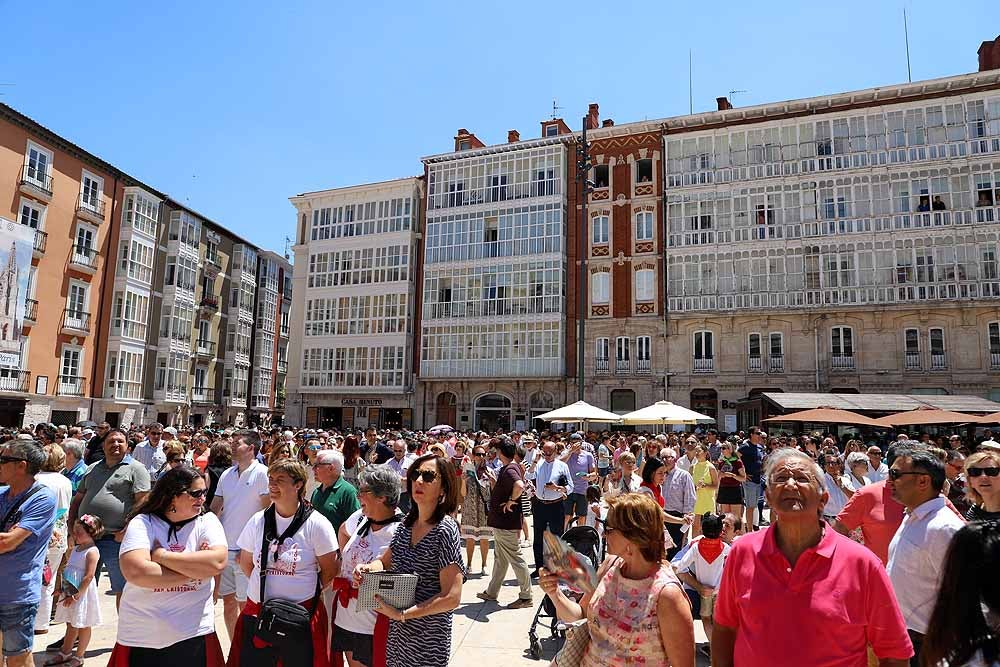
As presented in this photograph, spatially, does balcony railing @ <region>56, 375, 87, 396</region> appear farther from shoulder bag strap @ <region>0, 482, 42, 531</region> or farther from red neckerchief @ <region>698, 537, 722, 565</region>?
red neckerchief @ <region>698, 537, 722, 565</region>

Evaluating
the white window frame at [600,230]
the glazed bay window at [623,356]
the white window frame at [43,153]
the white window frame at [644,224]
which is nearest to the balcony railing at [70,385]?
the white window frame at [43,153]

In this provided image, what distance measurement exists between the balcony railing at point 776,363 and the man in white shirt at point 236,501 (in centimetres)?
3006

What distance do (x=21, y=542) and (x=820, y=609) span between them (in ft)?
15.6

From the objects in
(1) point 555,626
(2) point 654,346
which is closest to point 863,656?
(1) point 555,626

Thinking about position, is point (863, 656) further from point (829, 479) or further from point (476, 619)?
point (829, 479)

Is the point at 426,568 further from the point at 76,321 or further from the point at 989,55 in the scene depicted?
the point at 989,55

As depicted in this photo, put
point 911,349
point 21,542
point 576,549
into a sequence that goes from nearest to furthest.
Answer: point 21,542, point 576,549, point 911,349

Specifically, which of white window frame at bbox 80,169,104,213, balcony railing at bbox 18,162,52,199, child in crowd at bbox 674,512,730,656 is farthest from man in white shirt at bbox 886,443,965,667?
white window frame at bbox 80,169,104,213

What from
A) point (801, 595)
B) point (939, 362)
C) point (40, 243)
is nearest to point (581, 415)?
point (801, 595)

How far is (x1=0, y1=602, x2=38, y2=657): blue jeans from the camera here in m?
4.32

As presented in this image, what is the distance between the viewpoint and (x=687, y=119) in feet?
116

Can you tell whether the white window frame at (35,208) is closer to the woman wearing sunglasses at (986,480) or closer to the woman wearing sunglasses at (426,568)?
the woman wearing sunglasses at (426,568)

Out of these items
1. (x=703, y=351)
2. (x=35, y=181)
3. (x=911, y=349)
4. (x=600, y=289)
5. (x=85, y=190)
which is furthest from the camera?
(x=600, y=289)

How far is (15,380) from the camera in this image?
29.4 metres
